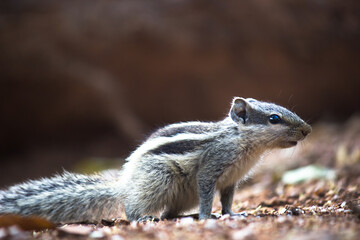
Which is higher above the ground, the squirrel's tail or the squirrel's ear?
the squirrel's ear

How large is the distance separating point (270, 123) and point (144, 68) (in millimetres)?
8446

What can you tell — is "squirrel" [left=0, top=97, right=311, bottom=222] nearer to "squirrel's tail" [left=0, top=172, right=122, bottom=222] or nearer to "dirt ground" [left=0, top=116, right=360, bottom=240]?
"squirrel's tail" [left=0, top=172, right=122, bottom=222]

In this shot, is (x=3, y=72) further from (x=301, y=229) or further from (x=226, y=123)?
(x=301, y=229)

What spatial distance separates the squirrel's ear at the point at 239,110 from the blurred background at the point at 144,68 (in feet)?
20.5

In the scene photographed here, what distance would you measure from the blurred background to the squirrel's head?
20.7 feet

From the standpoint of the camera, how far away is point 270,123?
220 inches

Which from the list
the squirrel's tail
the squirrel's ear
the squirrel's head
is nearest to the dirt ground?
the squirrel's tail

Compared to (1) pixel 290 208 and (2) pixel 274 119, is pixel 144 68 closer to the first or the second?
(2) pixel 274 119

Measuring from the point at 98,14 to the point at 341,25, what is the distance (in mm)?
7237

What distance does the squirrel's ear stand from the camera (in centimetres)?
572

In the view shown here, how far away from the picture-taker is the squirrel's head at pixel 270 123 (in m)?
5.52

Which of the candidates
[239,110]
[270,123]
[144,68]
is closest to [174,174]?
[239,110]

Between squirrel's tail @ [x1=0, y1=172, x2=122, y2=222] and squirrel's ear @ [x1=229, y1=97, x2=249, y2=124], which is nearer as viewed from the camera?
squirrel's tail @ [x1=0, y1=172, x2=122, y2=222]

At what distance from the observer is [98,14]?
12.6 meters
